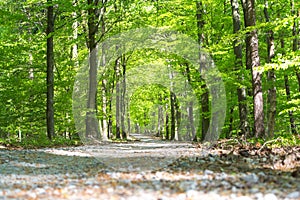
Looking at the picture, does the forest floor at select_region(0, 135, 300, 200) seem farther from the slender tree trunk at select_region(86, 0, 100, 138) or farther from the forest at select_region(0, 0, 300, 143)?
the slender tree trunk at select_region(86, 0, 100, 138)

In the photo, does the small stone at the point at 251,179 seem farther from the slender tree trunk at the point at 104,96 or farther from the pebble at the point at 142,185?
the slender tree trunk at the point at 104,96

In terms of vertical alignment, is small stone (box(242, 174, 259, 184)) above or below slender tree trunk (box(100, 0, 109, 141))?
below

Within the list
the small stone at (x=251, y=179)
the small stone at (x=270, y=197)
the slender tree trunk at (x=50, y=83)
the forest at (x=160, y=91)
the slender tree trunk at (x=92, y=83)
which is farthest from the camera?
the slender tree trunk at (x=92, y=83)

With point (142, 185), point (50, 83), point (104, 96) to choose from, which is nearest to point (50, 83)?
point (50, 83)

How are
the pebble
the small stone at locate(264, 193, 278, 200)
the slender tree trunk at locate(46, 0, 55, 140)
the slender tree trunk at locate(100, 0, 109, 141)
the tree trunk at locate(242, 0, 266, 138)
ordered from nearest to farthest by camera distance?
the small stone at locate(264, 193, 278, 200)
the pebble
the tree trunk at locate(242, 0, 266, 138)
the slender tree trunk at locate(46, 0, 55, 140)
the slender tree trunk at locate(100, 0, 109, 141)

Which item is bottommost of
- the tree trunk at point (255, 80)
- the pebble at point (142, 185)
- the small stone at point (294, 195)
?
the pebble at point (142, 185)

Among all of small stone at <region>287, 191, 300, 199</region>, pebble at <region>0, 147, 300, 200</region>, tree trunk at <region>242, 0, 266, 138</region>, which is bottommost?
pebble at <region>0, 147, 300, 200</region>

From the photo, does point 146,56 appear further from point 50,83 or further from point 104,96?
point 50,83

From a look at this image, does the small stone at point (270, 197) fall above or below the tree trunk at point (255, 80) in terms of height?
below

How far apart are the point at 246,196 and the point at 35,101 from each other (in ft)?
50.6

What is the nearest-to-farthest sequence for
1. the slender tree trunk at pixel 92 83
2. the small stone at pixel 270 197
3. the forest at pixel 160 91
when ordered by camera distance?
the small stone at pixel 270 197
the forest at pixel 160 91
the slender tree trunk at pixel 92 83

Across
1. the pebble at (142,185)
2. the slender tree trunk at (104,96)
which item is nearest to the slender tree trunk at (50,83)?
the slender tree trunk at (104,96)

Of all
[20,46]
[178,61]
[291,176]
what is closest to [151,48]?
[178,61]

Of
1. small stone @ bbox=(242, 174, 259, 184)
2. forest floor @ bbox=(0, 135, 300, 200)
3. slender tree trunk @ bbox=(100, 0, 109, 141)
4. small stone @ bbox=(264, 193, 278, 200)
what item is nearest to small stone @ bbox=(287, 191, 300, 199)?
forest floor @ bbox=(0, 135, 300, 200)
